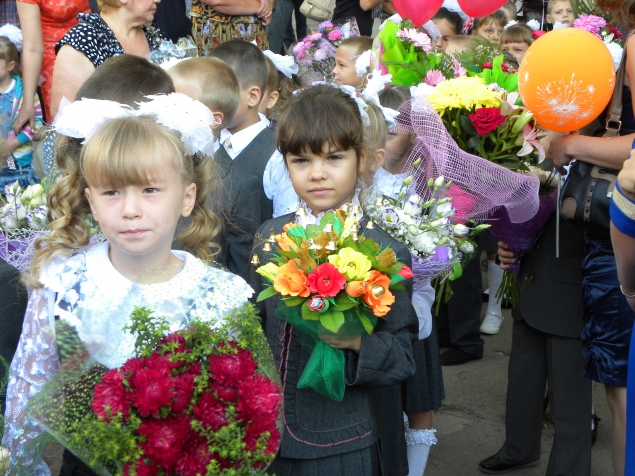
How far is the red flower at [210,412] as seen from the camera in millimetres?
1326

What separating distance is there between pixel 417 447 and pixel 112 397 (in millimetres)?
2325

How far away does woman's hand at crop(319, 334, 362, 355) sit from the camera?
2.17m

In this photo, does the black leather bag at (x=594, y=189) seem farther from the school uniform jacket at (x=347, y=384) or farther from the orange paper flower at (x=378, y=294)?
the orange paper flower at (x=378, y=294)

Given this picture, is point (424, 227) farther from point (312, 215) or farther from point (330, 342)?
point (330, 342)

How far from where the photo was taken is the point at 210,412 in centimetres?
133

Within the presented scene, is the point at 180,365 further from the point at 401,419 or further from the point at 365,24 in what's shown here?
the point at 365,24

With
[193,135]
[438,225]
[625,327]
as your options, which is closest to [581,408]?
[625,327]

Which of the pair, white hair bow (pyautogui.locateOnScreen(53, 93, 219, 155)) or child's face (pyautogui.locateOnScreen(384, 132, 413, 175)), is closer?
white hair bow (pyautogui.locateOnScreen(53, 93, 219, 155))

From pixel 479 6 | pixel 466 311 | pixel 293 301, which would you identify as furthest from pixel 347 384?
pixel 479 6

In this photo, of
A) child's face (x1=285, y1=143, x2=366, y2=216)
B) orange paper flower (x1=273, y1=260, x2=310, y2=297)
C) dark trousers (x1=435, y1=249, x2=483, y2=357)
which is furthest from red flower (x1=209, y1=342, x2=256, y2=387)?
A: dark trousers (x1=435, y1=249, x2=483, y2=357)

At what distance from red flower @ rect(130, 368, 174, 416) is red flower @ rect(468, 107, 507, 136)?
215cm

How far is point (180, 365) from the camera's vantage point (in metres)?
1.37

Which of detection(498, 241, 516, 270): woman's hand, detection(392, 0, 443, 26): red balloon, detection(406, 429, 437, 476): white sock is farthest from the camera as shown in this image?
detection(392, 0, 443, 26): red balloon

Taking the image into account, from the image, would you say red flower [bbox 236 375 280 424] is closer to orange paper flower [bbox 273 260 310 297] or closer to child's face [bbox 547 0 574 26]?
orange paper flower [bbox 273 260 310 297]
